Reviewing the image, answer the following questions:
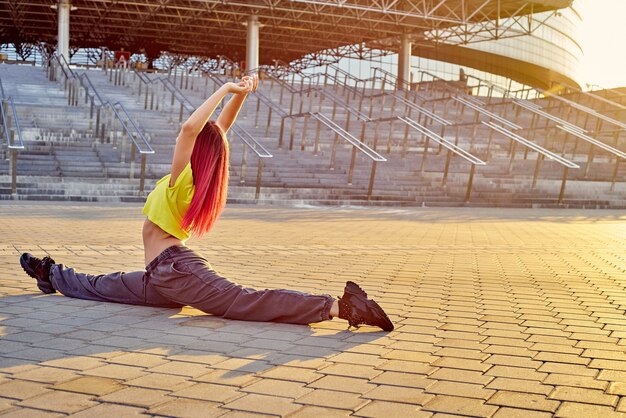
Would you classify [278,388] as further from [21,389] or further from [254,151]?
[254,151]

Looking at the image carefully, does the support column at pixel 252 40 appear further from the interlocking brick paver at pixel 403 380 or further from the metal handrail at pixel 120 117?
the interlocking brick paver at pixel 403 380

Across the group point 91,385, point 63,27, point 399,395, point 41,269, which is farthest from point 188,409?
point 63,27

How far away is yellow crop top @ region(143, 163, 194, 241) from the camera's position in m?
4.25

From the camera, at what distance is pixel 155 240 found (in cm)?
436

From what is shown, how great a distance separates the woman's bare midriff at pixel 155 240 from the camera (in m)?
4.34

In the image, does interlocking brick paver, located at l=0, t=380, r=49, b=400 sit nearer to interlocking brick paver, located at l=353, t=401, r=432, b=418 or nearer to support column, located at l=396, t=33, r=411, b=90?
interlocking brick paver, located at l=353, t=401, r=432, b=418

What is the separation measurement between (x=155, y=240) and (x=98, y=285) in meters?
0.60

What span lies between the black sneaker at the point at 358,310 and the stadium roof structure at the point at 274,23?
27.2m

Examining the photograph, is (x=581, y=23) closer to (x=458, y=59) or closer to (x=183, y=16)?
(x=458, y=59)

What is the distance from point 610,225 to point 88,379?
10794 millimetres

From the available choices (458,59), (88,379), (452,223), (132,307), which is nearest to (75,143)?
(452,223)

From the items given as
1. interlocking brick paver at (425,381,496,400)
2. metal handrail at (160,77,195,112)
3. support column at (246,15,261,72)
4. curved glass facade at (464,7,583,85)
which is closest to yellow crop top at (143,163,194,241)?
interlocking brick paver at (425,381,496,400)

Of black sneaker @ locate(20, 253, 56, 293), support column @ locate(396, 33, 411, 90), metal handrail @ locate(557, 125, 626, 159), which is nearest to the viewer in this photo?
black sneaker @ locate(20, 253, 56, 293)

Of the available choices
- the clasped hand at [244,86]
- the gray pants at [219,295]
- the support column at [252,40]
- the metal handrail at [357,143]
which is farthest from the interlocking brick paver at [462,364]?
the support column at [252,40]
